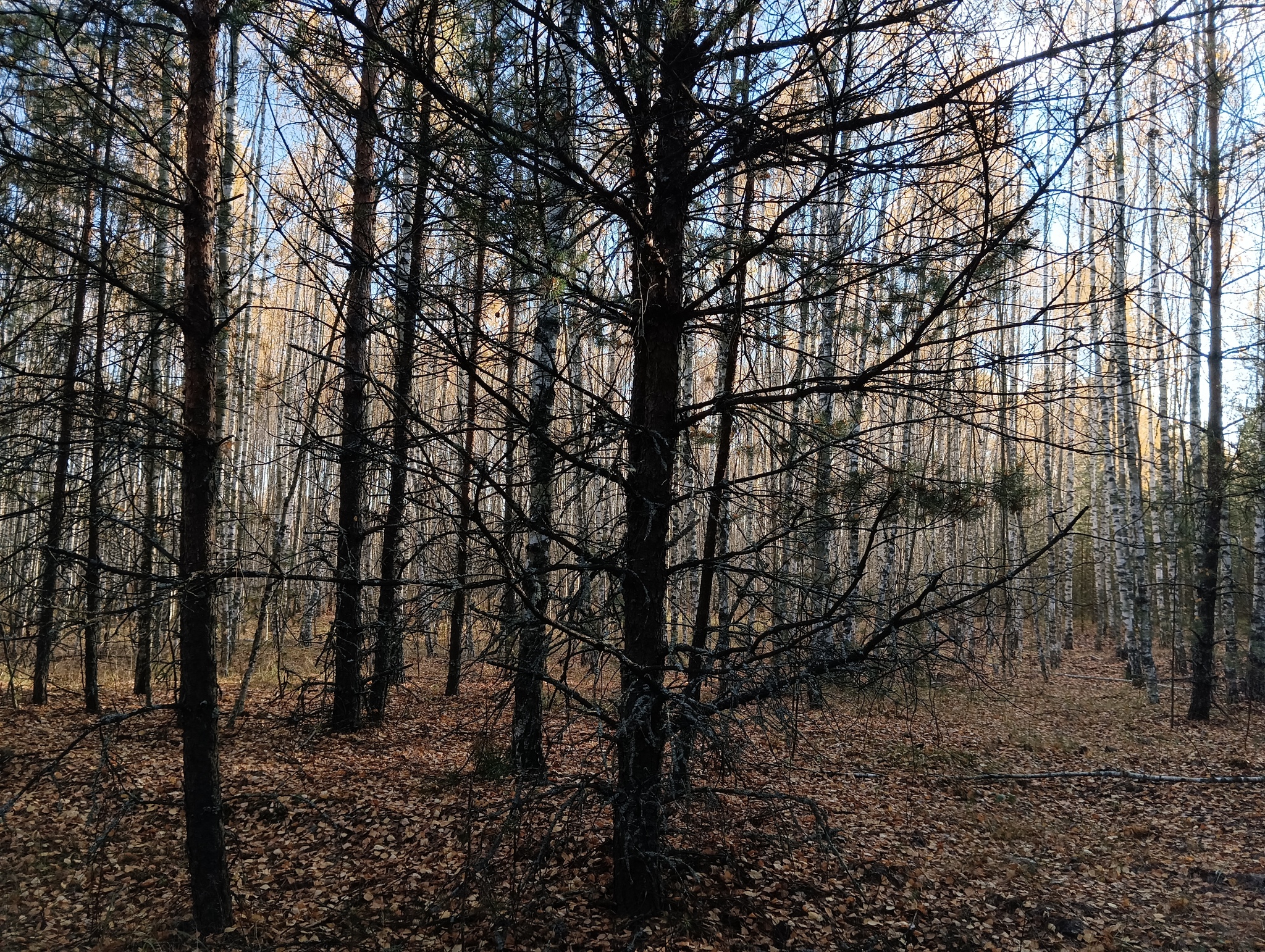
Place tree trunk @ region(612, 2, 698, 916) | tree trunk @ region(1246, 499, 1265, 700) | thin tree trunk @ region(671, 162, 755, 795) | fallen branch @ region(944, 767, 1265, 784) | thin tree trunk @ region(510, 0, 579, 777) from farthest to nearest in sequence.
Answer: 1. tree trunk @ region(1246, 499, 1265, 700)
2. fallen branch @ region(944, 767, 1265, 784)
3. tree trunk @ region(612, 2, 698, 916)
4. thin tree trunk @ region(671, 162, 755, 795)
5. thin tree trunk @ region(510, 0, 579, 777)

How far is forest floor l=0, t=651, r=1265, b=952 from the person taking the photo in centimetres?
397

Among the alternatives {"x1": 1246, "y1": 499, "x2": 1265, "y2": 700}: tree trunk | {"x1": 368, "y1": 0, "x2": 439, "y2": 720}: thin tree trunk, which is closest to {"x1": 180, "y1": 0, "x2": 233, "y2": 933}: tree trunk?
{"x1": 368, "y1": 0, "x2": 439, "y2": 720}: thin tree trunk

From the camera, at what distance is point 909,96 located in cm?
291

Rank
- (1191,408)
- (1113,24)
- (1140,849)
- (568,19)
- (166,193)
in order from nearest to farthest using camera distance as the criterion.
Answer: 1. (1113,24)
2. (568,19)
3. (166,193)
4. (1140,849)
5. (1191,408)

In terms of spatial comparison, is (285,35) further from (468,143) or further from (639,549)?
(639,549)

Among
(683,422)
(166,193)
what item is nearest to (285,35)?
(166,193)

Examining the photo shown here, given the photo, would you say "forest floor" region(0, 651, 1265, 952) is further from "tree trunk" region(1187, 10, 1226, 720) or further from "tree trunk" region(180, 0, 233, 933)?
"tree trunk" region(1187, 10, 1226, 720)

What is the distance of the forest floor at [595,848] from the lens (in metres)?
3.97

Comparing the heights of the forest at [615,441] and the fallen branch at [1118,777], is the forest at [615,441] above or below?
above

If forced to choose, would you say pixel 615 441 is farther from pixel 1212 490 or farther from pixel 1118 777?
pixel 1212 490

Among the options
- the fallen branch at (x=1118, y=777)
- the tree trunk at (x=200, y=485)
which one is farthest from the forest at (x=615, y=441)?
the fallen branch at (x=1118, y=777)

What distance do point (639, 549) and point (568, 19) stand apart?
2309 millimetres

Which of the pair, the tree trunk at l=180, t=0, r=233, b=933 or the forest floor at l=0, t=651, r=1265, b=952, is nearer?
the tree trunk at l=180, t=0, r=233, b=933

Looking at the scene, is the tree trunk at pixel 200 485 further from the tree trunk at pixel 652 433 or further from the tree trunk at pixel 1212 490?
the tree trunk at pixel 1212 490
